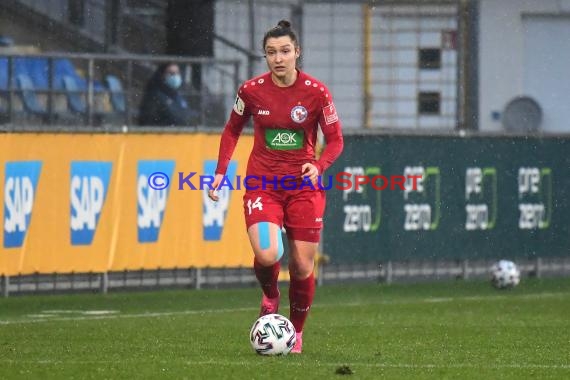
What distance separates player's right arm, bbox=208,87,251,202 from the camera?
12164mm

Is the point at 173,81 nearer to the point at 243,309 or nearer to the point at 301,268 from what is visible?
the point at 243,309

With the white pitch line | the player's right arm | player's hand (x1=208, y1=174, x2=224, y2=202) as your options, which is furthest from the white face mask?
player's hand (x1=208, y1=174, x2=224, y2=202)

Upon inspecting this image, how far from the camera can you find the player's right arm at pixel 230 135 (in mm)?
12164

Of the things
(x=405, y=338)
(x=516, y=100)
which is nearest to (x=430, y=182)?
(x=405, y=338)

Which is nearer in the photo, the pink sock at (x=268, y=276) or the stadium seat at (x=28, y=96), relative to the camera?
the pink sock at (x=268, y=276)

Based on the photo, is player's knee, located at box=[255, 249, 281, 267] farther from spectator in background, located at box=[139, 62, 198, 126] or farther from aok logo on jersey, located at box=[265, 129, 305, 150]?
spectator in background, located at box=[139, 62, 198, 126]

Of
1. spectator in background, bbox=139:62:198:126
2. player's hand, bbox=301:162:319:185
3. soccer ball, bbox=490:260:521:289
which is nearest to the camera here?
player's hand, bbox=301:162:319:185

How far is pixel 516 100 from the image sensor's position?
3145 cm

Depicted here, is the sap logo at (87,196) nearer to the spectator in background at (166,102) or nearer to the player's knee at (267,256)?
the spectator in background at (166,102)

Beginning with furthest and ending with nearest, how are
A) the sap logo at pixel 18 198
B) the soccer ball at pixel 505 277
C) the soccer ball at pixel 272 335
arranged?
the soccer ball at pixel 505 277 < the sap logo at pixel 18 198 < the soccer ball at pixel 272 335

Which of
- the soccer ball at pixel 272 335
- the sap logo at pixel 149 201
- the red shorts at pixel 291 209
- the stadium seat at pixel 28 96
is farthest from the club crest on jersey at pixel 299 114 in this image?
the stadium seat at pixel 28 96

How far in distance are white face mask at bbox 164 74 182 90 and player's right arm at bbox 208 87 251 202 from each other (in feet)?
25.2

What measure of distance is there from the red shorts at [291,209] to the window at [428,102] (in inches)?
665

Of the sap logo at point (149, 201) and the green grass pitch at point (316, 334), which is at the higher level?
the sap logo at point (149, 201)
